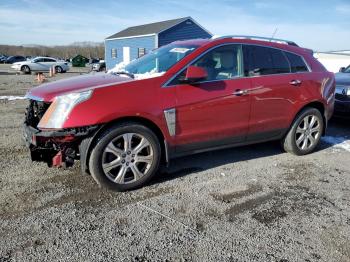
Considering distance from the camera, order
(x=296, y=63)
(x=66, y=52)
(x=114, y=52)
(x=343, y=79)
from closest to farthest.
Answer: (x=296, y=63), (x=343, y=79), (x=114, y=52), (x=66, y=52)

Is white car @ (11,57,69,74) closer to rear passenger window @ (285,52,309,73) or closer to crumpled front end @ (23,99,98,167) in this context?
crumpled front end @ (23,99,98,167)

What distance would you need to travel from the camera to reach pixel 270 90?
5133 millimetres

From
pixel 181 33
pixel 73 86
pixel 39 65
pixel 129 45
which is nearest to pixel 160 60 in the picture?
pixel 73 86

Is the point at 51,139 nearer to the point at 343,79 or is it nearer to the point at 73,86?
the point at 73,86

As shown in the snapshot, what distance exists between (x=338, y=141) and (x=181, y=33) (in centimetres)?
2695

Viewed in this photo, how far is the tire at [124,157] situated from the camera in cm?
401

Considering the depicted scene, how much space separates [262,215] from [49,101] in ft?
8.61

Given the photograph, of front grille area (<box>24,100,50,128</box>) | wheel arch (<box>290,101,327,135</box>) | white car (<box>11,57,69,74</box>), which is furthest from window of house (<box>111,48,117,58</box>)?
front grille area (<box>24,100,50,128</box>)

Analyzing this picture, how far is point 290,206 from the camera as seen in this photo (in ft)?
13.1

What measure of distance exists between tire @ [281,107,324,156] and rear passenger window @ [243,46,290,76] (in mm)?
834

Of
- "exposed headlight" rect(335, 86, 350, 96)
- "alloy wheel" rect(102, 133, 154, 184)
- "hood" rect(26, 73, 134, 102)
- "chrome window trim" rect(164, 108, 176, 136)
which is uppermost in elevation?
"hood" rect(26, 73, 134, 102)

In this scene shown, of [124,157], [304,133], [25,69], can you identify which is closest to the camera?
[124,157]

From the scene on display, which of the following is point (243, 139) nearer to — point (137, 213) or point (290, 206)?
point (290, 206)

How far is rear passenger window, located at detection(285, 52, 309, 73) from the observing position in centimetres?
553
